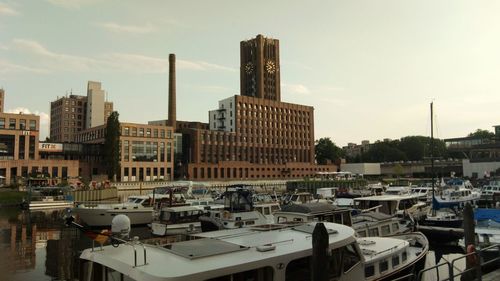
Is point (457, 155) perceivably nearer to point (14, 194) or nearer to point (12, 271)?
point (14, 194)

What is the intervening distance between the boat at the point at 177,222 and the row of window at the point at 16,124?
312ft

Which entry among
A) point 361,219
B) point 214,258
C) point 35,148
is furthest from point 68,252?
point 35,148

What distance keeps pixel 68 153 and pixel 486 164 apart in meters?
122

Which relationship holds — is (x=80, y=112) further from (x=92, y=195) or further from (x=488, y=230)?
(x=488, y=230)

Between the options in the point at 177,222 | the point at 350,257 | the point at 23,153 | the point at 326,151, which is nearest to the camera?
the point at 350,257

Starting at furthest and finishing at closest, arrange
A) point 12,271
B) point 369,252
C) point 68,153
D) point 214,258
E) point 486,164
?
1. point 68,153
2. point 486,164
3. point 12,271
4. point 369,252
5. point 214,258

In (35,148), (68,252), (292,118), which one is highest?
(292,118)

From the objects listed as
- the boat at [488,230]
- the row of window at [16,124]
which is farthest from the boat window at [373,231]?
the row of window at [16,124]

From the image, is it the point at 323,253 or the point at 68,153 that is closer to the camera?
the point at 323,253

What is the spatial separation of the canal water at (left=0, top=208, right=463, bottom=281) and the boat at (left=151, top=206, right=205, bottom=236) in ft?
11.5

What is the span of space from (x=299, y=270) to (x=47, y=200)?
189 ft

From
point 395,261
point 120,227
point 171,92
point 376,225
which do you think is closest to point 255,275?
point 120,227

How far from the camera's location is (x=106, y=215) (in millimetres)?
38688

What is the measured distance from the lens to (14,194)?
221ft
